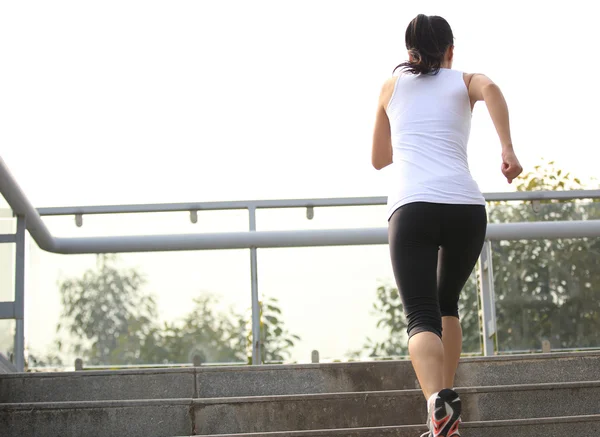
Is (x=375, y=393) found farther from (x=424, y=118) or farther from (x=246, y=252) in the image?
(x=246, y=252)

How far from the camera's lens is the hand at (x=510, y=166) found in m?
3.62

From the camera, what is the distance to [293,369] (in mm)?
5121

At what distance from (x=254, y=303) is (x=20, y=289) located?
1.72 meters

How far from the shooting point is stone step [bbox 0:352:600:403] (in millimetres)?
5027

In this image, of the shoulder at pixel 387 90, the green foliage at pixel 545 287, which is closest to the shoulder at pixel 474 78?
the shoulder at pixel 387 90

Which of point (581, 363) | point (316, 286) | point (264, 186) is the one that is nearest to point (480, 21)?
point (264, 186)

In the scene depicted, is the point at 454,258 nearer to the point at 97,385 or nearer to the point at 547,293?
the point at 97,385

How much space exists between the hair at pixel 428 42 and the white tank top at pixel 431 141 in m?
0.04

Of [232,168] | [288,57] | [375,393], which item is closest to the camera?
[375,393]

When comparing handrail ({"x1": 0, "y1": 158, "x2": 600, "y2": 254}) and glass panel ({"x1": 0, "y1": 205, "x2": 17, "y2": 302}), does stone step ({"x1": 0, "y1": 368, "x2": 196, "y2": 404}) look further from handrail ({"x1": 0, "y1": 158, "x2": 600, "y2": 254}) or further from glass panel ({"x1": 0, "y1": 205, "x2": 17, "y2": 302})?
handrail ({"x1": 0, "y1": 158, "x2": 600, "y2": 254})

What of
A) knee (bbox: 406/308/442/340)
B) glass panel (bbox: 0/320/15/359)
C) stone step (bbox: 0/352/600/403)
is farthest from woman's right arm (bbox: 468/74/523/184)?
→ glass panel (bbox: 0/320/15/359)

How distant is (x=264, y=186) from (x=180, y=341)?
339 inches

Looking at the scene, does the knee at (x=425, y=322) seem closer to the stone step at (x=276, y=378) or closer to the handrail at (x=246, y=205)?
the stone step at (x=276, y=378)

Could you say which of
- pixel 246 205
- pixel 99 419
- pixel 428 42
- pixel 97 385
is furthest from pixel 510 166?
pixel 246 205
